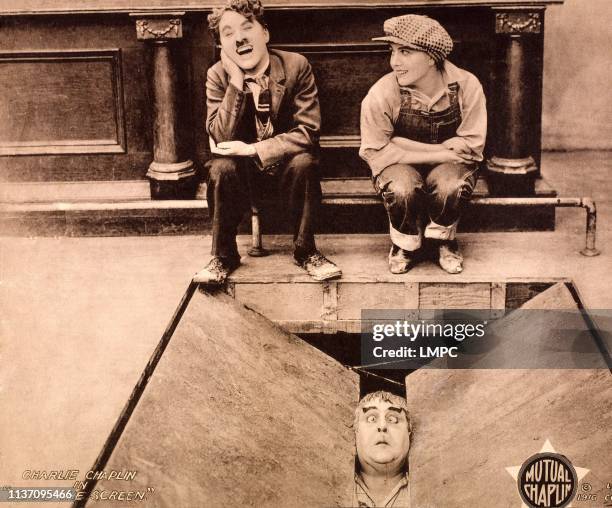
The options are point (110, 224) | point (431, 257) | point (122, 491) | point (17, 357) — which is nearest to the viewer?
point (122, 491)

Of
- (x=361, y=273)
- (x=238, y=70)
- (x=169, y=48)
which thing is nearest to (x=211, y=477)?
(x=361, y=273)

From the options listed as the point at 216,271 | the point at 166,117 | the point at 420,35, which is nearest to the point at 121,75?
the point at 166,117

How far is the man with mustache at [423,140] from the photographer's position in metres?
2.68

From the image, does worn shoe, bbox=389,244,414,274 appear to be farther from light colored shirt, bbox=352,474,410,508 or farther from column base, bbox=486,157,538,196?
light colored shirt, bbox=352,474,410,508

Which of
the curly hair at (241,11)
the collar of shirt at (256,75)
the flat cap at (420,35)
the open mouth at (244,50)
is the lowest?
Result: the collar of shirt at (256,75)

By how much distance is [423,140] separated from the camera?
2.74 m

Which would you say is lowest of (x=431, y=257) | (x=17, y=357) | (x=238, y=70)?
(x=17, y=357)

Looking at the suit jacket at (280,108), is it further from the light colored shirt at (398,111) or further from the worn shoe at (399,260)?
the worn shoe at (399,260)

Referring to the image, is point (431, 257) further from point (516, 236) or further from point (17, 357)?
point (17, 357)

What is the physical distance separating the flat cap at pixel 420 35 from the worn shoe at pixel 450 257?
51 cm

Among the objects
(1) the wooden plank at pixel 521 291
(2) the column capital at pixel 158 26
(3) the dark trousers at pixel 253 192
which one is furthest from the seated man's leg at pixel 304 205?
(2) the column capital at pixel 158 26

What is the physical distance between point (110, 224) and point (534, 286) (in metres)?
1.26

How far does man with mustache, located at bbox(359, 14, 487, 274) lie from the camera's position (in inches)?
105

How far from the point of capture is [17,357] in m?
2.56
